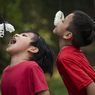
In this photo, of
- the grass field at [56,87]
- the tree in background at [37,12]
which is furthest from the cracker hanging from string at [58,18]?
the tree in background at [37,12]

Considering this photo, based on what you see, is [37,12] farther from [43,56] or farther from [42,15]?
[43,56]

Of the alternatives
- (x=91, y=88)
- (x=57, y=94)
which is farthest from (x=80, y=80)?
(x=57, y=94)

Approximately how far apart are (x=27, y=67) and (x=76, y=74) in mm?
323

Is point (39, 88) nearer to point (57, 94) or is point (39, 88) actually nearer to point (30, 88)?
point (30, 88)

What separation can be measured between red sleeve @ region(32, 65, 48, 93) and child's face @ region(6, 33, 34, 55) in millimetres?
189

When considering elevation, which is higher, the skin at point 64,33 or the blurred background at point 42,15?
the skin at point 64,33

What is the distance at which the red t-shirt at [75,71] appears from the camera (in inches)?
115

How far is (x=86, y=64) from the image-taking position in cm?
304

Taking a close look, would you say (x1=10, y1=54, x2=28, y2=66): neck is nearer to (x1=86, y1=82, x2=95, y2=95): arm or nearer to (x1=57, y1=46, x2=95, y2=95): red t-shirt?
(x1=57, y1=46, x2=95, y2=95): red t-shirt

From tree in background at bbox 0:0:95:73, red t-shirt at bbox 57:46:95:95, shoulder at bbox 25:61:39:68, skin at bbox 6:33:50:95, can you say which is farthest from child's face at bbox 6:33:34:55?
tree in background at bbox 0:0:95:73

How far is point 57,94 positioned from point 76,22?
4.93 m

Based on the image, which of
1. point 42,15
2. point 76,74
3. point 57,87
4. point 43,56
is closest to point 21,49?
point 43,56

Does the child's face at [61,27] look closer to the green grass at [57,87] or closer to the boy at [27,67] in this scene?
the boy at [27,67]

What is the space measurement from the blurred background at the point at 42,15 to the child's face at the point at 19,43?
16.9 ft
